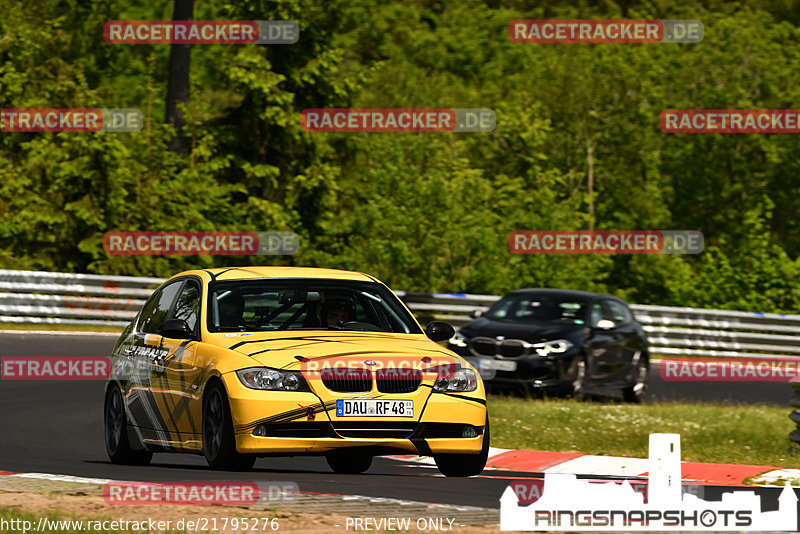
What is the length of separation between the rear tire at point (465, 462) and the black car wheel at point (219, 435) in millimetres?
1418

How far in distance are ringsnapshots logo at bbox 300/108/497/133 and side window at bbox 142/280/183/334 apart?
22.9 metres

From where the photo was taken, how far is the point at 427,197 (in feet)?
112

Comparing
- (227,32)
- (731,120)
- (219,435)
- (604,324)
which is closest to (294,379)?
(219,435)

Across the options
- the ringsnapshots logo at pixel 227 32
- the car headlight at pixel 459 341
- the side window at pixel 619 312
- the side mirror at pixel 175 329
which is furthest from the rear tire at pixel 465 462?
the ringsnapshots logo at pixel 227 32

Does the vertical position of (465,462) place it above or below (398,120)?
below

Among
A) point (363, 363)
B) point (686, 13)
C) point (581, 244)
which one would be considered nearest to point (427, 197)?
point (581, 244)

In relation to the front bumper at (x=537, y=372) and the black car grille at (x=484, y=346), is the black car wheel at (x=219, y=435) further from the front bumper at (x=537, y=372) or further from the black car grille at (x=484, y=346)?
the black car grille at (x=484, y=346)

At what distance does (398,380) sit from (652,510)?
90.5 inches

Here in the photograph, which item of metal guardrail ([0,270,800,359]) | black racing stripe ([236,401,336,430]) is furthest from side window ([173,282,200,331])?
metal guardrail ([0,270,800,359])

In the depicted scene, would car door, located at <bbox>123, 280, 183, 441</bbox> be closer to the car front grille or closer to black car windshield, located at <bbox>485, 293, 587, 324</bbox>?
the car front grille

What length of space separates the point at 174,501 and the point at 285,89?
29.5m

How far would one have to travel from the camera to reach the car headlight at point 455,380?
1013 centimetres

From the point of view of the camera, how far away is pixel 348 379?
9.89 meters

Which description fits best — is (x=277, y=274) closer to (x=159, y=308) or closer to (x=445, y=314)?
(x=159, y=308)
